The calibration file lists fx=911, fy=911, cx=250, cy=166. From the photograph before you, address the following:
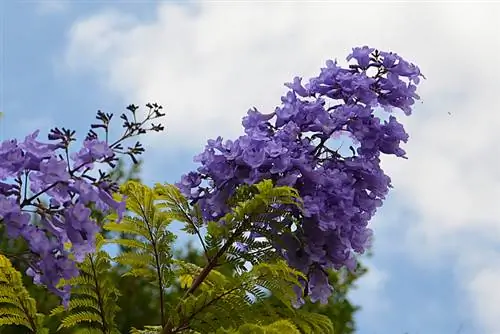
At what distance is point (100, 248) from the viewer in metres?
3.95

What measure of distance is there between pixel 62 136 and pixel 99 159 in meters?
0.13

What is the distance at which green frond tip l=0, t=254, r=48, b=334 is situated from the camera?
3.71m

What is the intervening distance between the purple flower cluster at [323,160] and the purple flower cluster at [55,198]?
979mm

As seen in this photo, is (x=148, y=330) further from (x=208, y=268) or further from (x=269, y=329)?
(x=269, y=329)

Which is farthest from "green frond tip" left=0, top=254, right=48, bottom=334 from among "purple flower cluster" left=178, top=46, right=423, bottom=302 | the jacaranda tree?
"purple flower cluster" left=178, top=46, right=423, bottom=302

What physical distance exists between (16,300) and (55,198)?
1252 mm

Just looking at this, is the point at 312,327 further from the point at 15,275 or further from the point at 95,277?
the point at 15,275

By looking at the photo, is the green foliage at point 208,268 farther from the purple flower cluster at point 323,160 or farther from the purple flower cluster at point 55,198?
the purple flower cluster at point 55,198

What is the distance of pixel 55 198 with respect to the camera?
2.70 m

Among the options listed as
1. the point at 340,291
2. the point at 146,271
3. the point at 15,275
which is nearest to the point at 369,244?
the point at 146,271

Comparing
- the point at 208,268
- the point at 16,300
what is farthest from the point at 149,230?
the point at 16,300

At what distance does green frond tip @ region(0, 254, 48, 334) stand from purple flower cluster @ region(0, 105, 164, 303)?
1001mm

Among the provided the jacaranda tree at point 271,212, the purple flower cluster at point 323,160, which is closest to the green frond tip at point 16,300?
the jacaranda tree at point 271,212

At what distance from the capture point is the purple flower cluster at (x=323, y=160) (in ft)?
11.9
